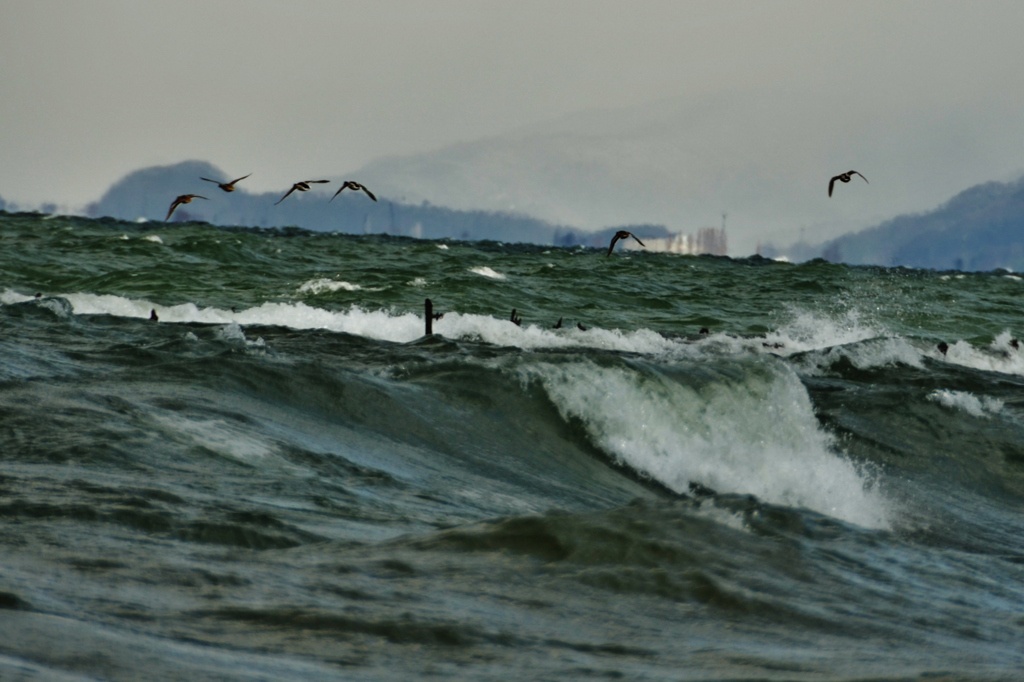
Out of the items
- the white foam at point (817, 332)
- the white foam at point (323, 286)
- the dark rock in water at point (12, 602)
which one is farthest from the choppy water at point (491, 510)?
the white foam at point (323, 286)

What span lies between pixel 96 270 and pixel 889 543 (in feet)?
75.5

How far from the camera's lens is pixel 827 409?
423 inches

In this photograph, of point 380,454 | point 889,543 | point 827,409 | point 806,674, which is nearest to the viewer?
point 806,674

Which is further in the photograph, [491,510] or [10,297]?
[10,297]

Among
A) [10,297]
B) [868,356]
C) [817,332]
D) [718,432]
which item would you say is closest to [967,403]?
[868,356]

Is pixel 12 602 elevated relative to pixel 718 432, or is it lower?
lower

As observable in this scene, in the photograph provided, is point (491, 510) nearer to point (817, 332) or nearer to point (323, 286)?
point (817, 332)

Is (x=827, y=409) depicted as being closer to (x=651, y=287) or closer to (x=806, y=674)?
(x=806, y=674)

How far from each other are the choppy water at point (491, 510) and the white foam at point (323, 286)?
7370mm

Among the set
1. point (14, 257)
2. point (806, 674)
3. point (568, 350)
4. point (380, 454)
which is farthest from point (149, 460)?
point (14, 257)

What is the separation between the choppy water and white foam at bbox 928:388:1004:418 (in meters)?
0.05

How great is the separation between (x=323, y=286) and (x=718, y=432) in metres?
15.3

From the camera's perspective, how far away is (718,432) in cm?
890

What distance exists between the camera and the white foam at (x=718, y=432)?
26.3ft
